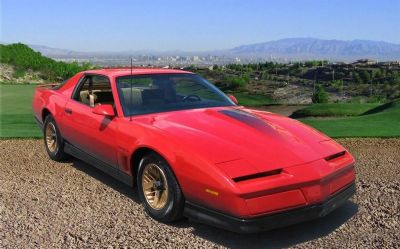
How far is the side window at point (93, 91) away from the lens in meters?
5.74

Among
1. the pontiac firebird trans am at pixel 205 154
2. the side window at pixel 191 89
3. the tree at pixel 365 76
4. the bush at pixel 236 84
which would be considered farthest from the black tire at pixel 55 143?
the tree at pixel 365 76

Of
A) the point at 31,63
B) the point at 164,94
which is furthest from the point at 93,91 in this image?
the point at 31,63

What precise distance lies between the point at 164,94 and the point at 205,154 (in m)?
1.62

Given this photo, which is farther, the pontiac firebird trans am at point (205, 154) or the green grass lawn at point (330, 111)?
the green grass lawn at point (330, 111)

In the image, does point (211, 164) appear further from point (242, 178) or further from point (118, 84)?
point (118, 84)

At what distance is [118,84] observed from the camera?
17.2 feet

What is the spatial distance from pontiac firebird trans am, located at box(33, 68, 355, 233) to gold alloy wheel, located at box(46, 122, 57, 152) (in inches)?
34.2

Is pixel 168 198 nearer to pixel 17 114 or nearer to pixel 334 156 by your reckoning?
pixel 334 156

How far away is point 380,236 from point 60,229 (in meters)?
2.88

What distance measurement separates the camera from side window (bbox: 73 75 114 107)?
226 inches

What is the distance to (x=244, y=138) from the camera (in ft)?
13.4

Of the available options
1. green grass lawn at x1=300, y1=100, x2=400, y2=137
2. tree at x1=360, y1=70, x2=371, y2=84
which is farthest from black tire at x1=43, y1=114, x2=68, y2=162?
tree at x1=360, y1=70, x2=371, y2=84

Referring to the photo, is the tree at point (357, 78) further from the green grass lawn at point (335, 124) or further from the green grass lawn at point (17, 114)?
the green grass lawn at point (17, 114)

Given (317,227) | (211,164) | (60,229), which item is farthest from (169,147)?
(317,227)
